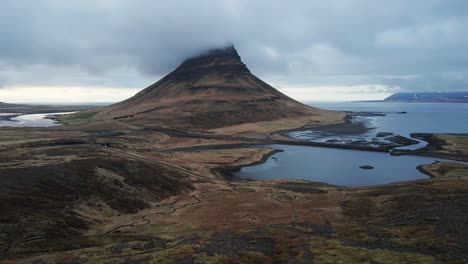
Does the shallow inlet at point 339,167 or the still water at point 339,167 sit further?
the still water at point 339,167

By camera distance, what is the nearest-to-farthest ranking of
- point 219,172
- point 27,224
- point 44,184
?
point 27,224
point 44,184
point 219,172

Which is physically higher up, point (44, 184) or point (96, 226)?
point (44, 184)

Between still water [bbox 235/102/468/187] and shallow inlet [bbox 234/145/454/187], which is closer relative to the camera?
shallow inlet [bbox 234/145/454/187]

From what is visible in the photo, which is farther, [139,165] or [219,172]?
[219,172]

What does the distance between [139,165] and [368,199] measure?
144ft

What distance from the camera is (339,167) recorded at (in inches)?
4058

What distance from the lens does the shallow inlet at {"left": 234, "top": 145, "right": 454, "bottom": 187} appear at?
88.4 m

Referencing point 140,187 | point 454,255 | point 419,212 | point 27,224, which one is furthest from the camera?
point 140,187

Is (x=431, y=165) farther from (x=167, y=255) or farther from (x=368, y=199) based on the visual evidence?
(x=167, y=255)

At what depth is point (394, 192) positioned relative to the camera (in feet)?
198

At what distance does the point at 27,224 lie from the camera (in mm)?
42781

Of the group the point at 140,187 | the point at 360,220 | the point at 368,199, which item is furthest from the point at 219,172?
→ the point at 360,220

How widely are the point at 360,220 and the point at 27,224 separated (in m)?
39.0

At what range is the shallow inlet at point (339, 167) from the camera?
88.4m
